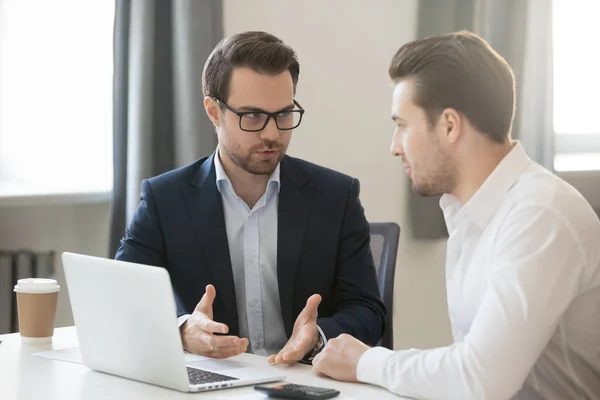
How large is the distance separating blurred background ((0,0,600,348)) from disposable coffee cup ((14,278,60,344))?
1.06 meters

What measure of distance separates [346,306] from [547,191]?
0.75m

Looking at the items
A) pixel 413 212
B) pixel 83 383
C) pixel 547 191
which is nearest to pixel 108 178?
pixel 413 212

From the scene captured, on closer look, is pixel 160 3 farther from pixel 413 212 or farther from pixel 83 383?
pixel 83 383

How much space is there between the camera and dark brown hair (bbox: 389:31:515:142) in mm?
1755

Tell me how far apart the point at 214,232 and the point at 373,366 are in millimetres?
→ 787

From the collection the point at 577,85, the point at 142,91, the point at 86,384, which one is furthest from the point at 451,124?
the point at 577,85

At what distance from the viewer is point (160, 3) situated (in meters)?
3.35

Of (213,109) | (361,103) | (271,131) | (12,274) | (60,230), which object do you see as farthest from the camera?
(361,103)

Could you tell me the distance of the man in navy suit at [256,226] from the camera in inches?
90.2

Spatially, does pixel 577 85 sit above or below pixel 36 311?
above

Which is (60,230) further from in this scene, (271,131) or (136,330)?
(136,330)

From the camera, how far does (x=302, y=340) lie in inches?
73.3

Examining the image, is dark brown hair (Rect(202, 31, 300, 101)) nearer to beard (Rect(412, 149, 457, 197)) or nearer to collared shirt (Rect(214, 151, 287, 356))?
collared shirt (Rect(214, 151, 287, 356))

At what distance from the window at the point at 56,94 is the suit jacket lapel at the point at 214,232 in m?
1.15
